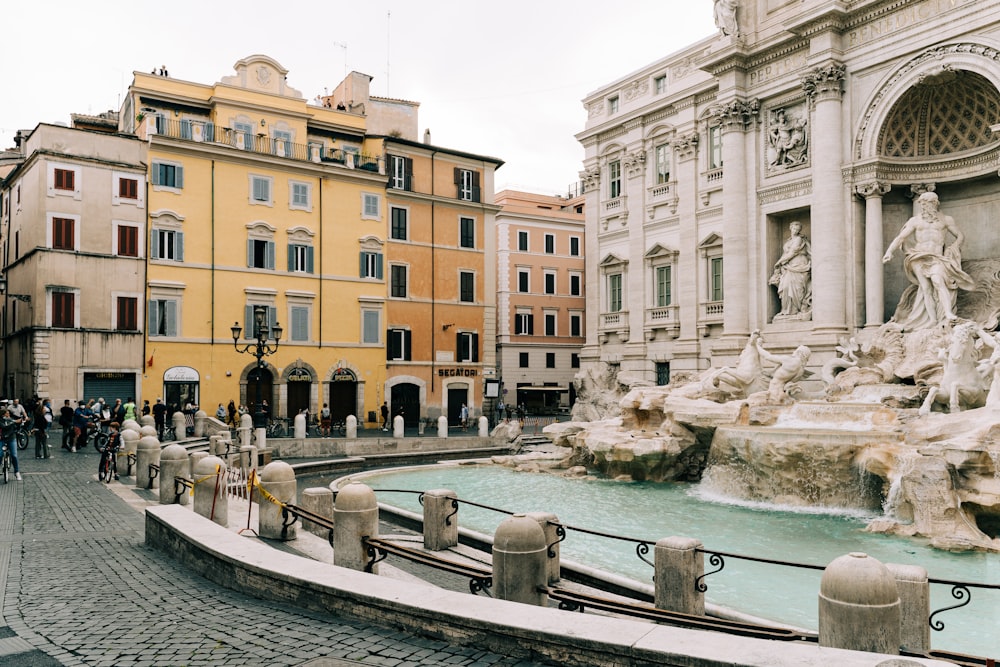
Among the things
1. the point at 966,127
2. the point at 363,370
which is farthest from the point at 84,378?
the point at 966,127

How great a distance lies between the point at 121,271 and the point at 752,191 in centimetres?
2614

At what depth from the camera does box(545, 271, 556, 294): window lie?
5362cm

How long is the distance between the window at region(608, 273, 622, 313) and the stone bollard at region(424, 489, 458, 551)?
86.6 ft

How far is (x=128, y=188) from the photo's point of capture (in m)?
33.5

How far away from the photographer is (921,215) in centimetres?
2370

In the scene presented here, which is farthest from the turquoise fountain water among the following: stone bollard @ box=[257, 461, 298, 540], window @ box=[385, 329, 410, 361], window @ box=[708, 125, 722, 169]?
window @ box=[385, 329, 410, 361]

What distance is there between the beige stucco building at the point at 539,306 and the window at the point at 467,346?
7536 mm

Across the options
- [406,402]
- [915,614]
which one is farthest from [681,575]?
[406,402]

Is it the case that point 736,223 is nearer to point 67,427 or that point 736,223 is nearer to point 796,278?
point 796,278

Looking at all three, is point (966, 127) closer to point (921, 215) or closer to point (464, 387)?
point (921, 215)

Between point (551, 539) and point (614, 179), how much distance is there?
3016 cm

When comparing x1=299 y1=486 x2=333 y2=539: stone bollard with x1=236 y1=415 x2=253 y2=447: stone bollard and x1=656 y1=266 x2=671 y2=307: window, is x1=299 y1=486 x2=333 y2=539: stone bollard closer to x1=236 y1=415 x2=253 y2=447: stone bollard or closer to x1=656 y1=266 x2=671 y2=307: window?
x1=236 y1=415 x2=253 y2=447: stone bollard

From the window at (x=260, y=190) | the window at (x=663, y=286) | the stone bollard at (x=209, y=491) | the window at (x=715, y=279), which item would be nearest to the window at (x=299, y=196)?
the window at (x=260, y=190)

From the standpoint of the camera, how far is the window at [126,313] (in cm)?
3297
